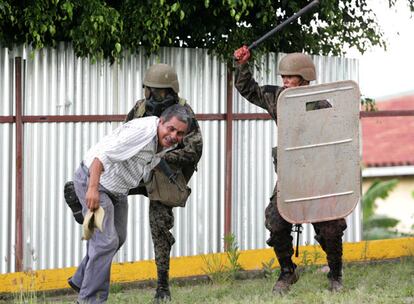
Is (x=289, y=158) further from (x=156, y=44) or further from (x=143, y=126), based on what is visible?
(x=156, y=44)

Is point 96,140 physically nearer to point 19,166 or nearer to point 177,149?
point 19,166

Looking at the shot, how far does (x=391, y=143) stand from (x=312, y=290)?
17255 millimetres

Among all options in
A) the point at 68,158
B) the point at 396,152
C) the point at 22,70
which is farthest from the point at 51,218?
the point at 396,152

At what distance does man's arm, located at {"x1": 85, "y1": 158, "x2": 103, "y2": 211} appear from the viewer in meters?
7.43

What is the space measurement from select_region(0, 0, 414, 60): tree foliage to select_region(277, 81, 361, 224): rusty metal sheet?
2.15 m

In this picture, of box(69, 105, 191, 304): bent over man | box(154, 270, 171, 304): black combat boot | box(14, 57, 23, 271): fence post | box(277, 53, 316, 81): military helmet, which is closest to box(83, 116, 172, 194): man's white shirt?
box(69, 105, 191, 304): bent over man

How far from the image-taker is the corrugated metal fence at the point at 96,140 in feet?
33.5

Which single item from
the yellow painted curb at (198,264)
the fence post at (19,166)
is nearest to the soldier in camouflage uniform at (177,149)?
the yellow painted curb at (198,264)

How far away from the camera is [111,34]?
33.3 feet

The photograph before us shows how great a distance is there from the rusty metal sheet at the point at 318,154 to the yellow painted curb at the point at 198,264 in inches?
84.6

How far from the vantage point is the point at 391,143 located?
2586 cm

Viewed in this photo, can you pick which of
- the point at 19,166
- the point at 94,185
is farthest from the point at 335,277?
the point at 19,166

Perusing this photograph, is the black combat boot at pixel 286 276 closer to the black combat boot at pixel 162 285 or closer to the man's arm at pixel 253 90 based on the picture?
the black combat boot at pixel 162 285

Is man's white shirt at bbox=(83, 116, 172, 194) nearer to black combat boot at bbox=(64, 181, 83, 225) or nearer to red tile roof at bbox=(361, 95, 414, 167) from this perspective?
black combat boot at bbox=(64, 181, 83, 225)
